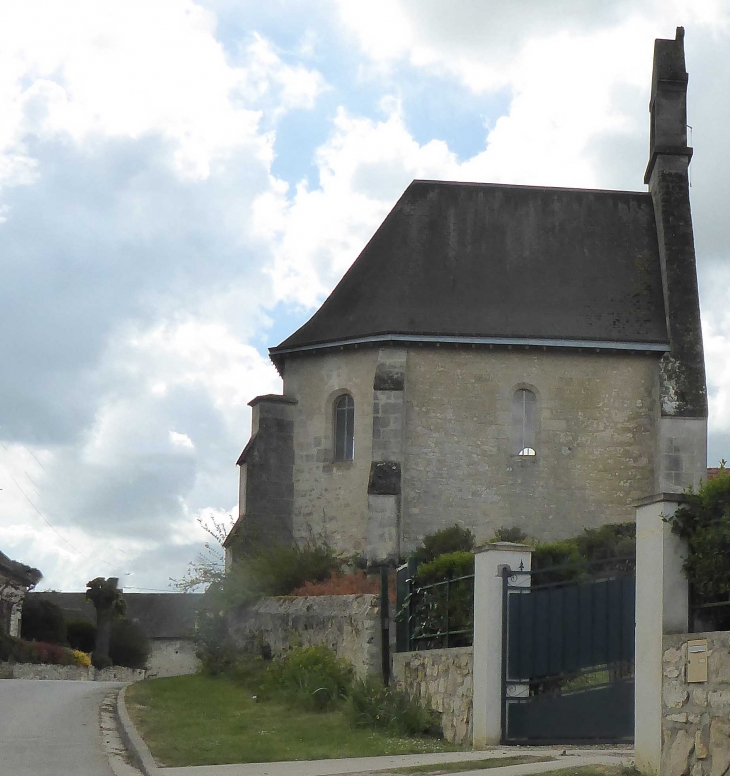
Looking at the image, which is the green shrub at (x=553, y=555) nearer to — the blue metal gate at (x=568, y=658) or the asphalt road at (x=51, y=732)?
the blue metal gate at (x=568, y=658)

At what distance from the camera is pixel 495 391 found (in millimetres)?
26547

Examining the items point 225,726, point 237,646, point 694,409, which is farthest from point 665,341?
point 225,726

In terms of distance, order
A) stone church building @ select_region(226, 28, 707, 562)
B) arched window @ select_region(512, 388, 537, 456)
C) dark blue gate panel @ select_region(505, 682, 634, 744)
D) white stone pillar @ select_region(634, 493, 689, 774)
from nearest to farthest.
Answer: white stone pillar @ select_region(634, 493, 689, 774), dark blue gate panel @ select_region(505, 682, 634, 744), stone church building @ select_region(226, 28, 707, 562), arched window @ select_region(512, 388, 537, 456)

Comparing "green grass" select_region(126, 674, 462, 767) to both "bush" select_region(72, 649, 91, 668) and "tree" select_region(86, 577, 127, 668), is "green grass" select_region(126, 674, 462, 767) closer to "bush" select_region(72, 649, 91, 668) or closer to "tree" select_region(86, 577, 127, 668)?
"bush" select_region(72, 649, 91, 668)

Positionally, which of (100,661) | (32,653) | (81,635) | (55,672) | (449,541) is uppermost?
(449,541)

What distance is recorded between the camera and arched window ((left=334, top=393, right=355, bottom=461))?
2722 cm

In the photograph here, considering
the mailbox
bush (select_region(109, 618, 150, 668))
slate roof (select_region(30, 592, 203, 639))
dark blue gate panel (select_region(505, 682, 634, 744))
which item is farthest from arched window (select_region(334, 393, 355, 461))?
slate roof (select_region(30, 592, 203, 639))

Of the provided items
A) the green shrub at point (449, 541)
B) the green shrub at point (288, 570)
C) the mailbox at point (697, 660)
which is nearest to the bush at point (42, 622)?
the green shrub at point (449, 541)

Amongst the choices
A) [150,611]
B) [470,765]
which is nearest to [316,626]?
[470,765]

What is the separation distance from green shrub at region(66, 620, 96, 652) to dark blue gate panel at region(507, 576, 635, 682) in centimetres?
3537

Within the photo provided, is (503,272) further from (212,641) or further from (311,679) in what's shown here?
(311,679)

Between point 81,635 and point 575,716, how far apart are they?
36601mm

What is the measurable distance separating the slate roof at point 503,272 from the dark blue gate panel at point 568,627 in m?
15.4

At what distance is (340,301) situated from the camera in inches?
1112
